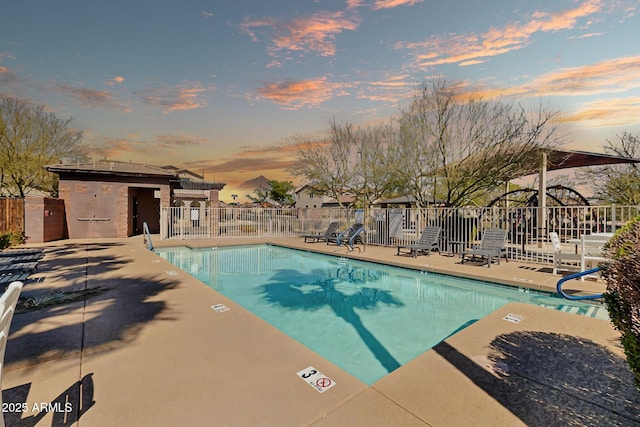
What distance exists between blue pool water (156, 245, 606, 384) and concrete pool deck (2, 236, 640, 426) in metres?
1.11

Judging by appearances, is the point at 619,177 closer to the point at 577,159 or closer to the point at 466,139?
the point at 577,159

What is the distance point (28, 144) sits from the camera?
1844 centimetres

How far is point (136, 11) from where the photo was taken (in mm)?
12922

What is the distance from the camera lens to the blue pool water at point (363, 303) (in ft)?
14.8

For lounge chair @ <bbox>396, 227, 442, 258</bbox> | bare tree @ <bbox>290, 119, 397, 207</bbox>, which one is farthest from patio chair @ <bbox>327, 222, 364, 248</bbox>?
bare tree @ <bbox>290, 119, 397, 207</bbox>

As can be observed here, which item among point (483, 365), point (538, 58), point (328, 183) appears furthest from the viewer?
point (328, 183)

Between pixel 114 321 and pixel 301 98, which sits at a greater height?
pixel 301 98

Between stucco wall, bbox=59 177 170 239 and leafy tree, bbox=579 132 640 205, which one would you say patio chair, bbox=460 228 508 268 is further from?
stucco wall, bbox=59 177 170 239

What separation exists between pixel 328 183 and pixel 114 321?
61.9 feet

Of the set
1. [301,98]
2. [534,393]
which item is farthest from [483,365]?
[301,98]

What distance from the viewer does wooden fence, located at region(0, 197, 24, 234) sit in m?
12.7

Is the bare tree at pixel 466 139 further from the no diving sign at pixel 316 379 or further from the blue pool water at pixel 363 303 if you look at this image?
the no diving sign at pixel 316 379

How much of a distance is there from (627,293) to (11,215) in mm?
19059

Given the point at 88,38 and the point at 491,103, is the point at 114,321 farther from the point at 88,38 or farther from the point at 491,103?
the point at 88,38
